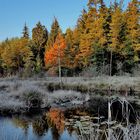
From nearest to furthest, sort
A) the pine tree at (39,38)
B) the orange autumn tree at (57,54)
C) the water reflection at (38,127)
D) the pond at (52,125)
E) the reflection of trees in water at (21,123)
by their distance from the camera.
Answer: the pond at (52,125)
the water reflection at (38,127)
the reflection of trees in water at (21,123)
the orange autumn tree at (57,54)
the pine tree at (39,38)

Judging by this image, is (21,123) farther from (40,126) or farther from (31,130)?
(31,130)

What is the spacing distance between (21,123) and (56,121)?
1641mm

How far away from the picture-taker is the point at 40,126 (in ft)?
40.7

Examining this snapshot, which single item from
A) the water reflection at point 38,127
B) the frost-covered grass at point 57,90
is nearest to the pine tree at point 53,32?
the frost-covered grass at point 57,90

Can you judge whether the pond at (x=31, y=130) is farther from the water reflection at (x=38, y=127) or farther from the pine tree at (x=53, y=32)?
the pine tree at (x=53, y=32)

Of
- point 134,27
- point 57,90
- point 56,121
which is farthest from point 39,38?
point 56,121

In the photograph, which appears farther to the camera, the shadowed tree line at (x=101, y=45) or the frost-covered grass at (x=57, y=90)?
the shadowed tree line at (x=101, y=45)

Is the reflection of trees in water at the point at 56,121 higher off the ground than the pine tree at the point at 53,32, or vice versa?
the pine tree at the point at 53,32

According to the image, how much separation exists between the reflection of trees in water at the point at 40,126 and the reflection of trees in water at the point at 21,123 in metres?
0.33

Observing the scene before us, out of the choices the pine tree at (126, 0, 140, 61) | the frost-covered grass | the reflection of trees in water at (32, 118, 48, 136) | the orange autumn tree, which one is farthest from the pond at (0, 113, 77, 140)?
the orange autumn tree

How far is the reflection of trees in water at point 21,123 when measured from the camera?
39.3 ft

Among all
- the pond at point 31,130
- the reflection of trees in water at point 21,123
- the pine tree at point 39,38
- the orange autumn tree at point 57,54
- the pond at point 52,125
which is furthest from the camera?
the pine tree at point 39,38

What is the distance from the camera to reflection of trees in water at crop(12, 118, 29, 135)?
12.0 metres

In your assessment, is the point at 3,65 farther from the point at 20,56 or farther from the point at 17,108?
the point at 17,108
